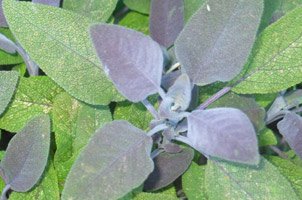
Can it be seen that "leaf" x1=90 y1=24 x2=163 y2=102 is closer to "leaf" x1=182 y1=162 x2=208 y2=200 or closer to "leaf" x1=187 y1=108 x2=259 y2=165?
"leaf" x1=187 y1=108 x2=259 y2=165

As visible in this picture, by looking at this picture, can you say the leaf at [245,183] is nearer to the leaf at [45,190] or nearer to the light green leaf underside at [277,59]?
the light green leaf underside at [277,59]

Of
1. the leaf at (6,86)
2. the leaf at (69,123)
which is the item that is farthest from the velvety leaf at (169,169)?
the leaf at (6,86)

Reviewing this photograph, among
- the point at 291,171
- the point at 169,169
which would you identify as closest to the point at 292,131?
the point at 291,171

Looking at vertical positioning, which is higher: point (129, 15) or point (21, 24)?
point (21, 24)

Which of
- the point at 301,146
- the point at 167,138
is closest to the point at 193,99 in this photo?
the point at 167,138

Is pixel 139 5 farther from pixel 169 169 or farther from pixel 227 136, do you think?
pixel 227 136

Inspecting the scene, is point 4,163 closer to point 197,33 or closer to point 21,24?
point 21,24
